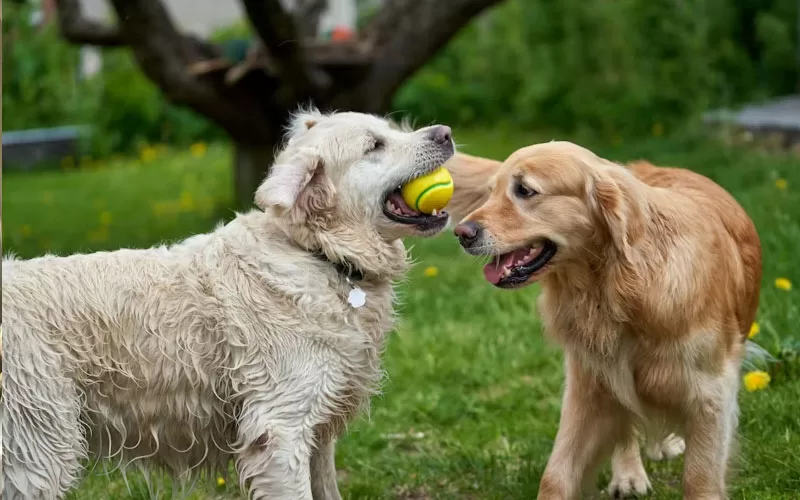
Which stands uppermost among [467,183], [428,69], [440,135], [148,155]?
[440,135]

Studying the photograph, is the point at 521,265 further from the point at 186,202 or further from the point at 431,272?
the point at 186,202

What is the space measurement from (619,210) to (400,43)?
214 inches

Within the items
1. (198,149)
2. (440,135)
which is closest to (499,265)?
(440,135)

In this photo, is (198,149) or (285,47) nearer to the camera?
(285,47)

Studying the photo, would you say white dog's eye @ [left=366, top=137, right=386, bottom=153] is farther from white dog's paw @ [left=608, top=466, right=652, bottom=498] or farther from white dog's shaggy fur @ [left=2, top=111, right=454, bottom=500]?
white dog's paw @ [left=608, top=466, right=652, bottom=498]

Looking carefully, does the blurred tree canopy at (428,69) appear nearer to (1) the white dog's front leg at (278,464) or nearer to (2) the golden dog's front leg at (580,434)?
(2) the golden dog's front leg at (580,434)

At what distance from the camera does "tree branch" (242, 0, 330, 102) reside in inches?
287

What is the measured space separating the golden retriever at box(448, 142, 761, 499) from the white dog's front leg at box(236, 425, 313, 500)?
88cm

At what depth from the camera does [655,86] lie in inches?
442

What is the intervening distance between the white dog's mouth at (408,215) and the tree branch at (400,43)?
15.8 feet

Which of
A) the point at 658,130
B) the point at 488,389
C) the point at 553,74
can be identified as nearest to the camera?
the point at 488,389

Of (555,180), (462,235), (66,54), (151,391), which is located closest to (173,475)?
(151,391)

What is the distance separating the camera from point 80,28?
866 cm

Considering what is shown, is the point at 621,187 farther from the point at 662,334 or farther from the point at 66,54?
the point at 66,54
